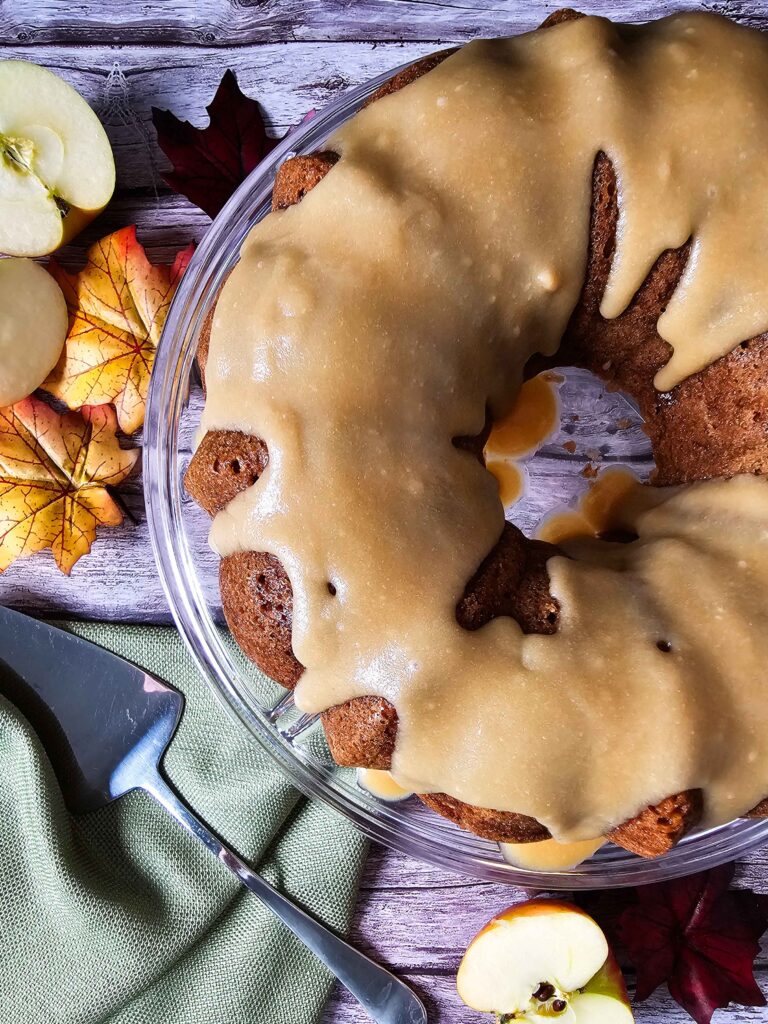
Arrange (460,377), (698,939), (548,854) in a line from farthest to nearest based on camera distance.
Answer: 1. (698,939)
2. (548,854)
3. (460,377)

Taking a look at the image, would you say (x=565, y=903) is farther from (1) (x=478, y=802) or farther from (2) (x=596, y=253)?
(2) (x=596, y=253)

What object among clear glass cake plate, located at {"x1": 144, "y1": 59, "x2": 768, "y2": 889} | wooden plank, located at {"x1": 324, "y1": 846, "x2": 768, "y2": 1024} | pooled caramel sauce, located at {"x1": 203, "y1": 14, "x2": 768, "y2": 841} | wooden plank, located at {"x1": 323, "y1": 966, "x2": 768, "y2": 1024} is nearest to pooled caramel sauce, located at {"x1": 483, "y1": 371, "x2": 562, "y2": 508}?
clear glass cake plate, located at {"x1": 144, "y1": 59, "x2": 768, "y2": 889}

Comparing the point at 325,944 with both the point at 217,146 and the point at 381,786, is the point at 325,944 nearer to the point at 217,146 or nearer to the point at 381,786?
the point at 381,786

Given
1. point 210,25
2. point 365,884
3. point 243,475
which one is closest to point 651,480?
point 243,475

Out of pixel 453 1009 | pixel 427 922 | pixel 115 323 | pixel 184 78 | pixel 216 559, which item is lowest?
pixel 453 1009

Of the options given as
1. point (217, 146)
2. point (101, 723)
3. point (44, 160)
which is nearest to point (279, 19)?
point (217, 146)

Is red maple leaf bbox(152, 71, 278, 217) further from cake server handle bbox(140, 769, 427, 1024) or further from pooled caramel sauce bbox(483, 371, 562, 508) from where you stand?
cake server handle bbox(140, 769, 427, 1024)

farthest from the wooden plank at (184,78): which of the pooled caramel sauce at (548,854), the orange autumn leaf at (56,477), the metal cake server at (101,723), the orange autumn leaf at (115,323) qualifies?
the pooled caramel sauce at (548,854)
